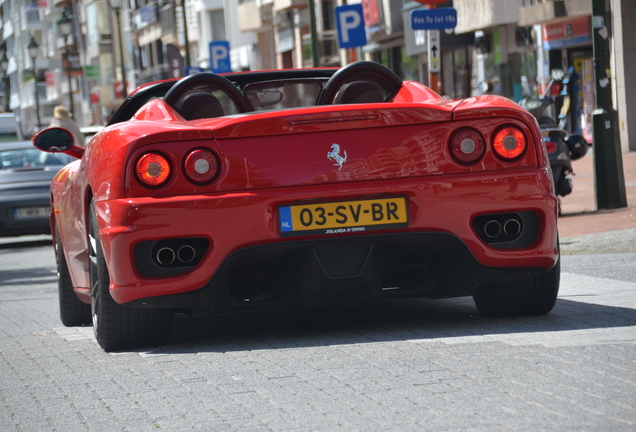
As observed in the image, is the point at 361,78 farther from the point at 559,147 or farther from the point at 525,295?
the point at 559,147

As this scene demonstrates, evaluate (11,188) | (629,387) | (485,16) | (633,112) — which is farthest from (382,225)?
(485,16)

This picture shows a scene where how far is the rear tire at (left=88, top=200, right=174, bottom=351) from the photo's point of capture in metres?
5.77

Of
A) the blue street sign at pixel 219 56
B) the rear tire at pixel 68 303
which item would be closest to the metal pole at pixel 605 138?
the rear tire at pixel 68 303

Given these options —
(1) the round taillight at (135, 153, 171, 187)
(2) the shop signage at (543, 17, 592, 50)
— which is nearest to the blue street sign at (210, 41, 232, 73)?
(2) the shop signage at (543, 17, 592, 50)

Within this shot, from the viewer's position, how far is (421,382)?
4.59 meters

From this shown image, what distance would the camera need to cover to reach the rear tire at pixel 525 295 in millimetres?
6051

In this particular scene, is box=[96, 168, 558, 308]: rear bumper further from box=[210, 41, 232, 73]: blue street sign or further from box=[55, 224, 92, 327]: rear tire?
box=[210, 41, 232, 73]: blue street sign

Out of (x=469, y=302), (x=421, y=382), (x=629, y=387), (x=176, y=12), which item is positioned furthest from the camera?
(x=176, y=12)

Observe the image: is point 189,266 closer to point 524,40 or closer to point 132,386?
point 132,386

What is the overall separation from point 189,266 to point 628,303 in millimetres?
2334

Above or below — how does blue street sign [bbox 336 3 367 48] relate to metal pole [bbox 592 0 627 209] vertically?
above

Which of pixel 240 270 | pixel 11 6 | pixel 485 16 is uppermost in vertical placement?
pixel 11 6

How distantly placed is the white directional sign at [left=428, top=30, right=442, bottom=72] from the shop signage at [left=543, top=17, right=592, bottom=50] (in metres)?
18.3

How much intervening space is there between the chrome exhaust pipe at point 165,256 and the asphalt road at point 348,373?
16.1 inches
